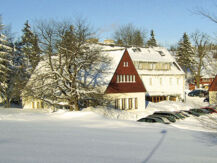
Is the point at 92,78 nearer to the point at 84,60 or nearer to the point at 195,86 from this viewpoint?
the point at 84,60

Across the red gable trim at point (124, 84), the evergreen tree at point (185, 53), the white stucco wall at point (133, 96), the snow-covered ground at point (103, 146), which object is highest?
the evergreen tree at point (185, 53)

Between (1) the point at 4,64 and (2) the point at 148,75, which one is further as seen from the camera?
(2) the point at 148,75

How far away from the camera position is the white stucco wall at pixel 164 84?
4266 cm

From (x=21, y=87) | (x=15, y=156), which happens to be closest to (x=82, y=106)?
(x=21, y=87)

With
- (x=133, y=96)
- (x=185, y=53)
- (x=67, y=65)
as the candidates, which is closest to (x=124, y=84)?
(x=133, y=96)

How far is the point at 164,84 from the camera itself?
4416 centimetres

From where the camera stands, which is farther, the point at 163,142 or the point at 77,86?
the point at 77,86

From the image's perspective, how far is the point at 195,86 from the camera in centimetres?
6378

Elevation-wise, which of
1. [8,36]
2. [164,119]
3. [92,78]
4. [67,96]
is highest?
[8,36]

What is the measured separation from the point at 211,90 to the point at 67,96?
25241mm

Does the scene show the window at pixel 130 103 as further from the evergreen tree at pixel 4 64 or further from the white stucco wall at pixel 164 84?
the evergreen tree at pixel 4 64

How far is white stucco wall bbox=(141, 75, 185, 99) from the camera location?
42.7m

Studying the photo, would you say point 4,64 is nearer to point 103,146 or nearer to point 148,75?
point 148,75

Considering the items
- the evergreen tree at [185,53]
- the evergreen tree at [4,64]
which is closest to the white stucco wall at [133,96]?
the evergreen tree at [4,64]
